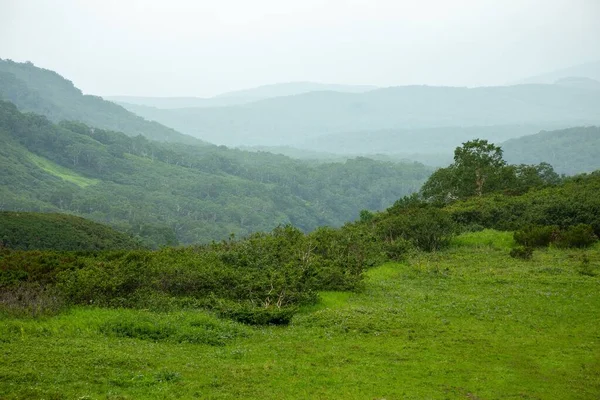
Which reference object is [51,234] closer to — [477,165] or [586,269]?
[477,165]

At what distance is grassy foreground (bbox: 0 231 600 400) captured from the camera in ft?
29.6

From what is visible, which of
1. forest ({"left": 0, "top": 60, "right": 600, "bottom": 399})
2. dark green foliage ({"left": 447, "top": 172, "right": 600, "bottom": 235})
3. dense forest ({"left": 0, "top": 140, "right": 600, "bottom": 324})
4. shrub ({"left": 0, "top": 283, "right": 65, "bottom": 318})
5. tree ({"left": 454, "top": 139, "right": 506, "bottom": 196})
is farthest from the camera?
tree ({"left": 454, "top": 139, "right": 506, "bottom": 196})

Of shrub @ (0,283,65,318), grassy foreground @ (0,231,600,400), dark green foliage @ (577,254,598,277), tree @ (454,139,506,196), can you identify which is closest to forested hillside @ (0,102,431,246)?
tree @ (454,139,506,196)

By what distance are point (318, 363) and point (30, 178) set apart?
13904 cm

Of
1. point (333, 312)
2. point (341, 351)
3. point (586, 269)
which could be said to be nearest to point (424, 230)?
point (586, 269)

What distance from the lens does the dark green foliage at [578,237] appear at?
22866 millimetres

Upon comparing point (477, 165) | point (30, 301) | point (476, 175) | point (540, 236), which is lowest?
point (540, 236)

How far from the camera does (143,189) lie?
507 ft

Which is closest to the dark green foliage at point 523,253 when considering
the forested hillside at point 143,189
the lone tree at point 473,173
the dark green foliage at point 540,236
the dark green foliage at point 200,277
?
the dark green foliage at point 540,236

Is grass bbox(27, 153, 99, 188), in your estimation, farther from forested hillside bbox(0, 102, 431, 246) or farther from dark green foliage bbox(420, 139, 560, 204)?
dark green foliage bbox(420, 139, 560, 204)

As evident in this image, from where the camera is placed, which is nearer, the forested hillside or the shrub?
the shrub

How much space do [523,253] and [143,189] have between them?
475 ft

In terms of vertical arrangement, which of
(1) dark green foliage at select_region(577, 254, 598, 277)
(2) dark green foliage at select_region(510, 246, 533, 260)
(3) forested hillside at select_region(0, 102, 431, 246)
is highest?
(1) dark green foliage at select_region(577, 254, 598, 277)

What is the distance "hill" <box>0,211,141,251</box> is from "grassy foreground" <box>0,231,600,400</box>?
3208 centimetres
